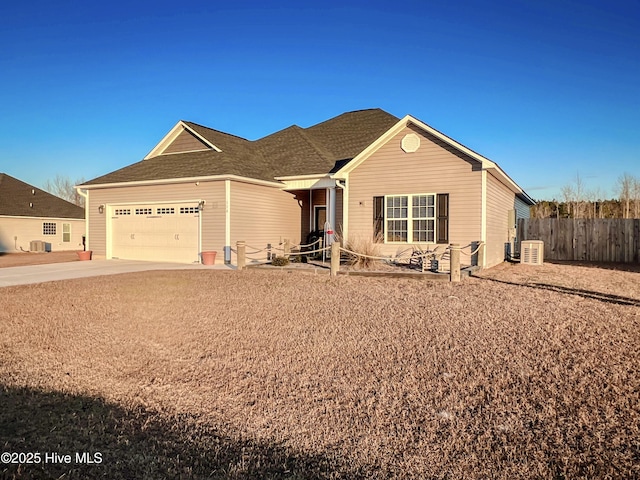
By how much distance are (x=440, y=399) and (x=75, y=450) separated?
3129 mm

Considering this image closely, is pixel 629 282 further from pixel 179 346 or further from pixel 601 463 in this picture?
pixel 179 346

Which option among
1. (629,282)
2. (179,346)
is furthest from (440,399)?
(629,282)

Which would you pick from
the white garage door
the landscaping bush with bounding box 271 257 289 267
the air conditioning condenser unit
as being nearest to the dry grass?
the white garage door

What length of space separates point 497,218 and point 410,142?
4.52 meters

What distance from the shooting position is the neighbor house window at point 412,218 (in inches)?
543

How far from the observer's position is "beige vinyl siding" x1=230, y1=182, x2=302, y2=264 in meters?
16.1

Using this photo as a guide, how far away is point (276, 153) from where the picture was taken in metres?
20.2

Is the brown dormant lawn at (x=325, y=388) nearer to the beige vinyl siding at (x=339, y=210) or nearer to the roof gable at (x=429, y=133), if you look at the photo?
the roof gable at (x=429, y=133)

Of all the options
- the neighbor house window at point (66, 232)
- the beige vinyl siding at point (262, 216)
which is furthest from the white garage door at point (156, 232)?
the neighbor house window at point (66, 232)

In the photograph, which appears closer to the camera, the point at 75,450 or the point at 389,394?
the point at 75,450

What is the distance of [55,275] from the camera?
13.0 m

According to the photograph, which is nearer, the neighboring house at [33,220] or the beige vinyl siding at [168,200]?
the beige vinyl siding at [168,200]

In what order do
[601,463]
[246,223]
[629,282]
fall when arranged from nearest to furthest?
[601,463], [629,282], [246,223]

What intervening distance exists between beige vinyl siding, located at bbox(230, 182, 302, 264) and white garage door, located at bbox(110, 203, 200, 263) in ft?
5.38
